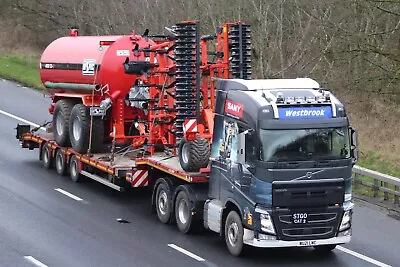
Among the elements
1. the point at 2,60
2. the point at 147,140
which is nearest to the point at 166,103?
the point at 147,140

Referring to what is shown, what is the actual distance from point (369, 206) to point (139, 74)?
19.2 feet

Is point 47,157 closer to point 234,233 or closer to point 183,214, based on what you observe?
point 183,214

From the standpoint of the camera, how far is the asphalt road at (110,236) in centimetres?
1441

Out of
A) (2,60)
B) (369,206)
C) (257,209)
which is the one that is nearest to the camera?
(257,209)

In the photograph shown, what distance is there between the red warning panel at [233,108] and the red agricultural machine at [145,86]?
3.38 ft

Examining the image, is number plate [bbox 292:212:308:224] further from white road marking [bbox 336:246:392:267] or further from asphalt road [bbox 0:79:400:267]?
white road marking [bbox 336:246:392:267]

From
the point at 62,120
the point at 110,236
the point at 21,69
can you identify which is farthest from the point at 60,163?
the point at 21,69

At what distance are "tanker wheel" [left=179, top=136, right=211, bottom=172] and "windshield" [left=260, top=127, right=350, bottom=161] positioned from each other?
207 centimetres

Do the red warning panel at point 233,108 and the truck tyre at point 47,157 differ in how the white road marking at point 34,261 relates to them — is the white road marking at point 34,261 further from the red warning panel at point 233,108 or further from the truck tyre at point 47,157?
the truck tyre at point 47,157

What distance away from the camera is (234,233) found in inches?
575

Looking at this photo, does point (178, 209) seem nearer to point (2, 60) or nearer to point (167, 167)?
point (167, 167)

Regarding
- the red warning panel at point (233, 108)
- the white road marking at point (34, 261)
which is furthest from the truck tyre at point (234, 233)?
the white road marking at point (34, 261)

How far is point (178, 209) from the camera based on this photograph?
644 inches

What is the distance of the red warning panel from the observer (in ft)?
47.4
